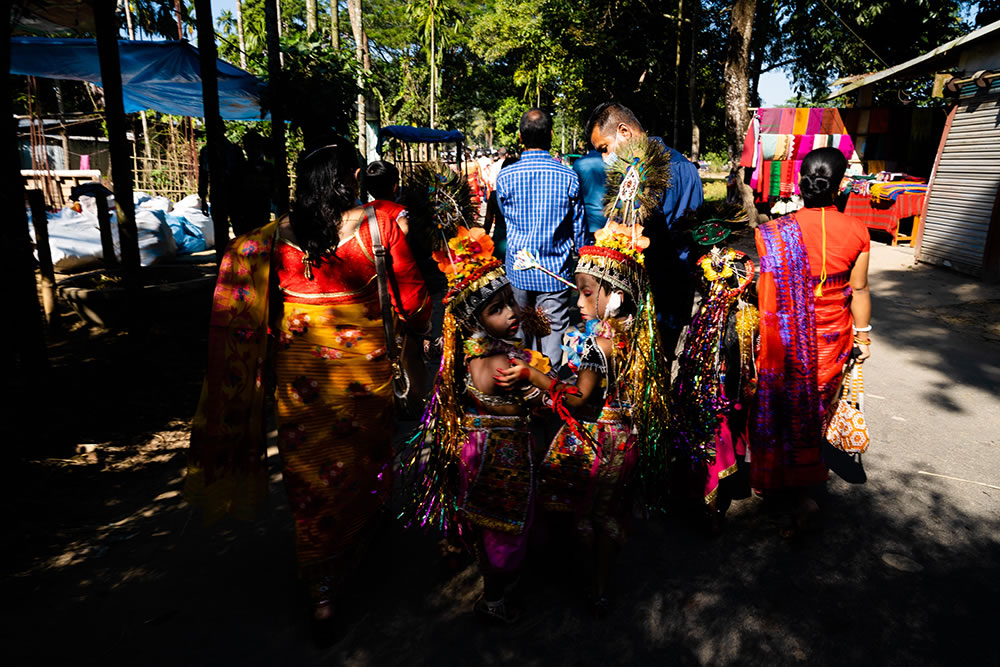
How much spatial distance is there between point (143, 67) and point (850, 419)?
7.47 metres

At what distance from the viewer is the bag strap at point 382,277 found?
8.14 feet

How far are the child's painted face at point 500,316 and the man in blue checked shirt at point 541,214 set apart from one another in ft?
4.76

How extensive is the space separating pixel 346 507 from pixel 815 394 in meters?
2.23

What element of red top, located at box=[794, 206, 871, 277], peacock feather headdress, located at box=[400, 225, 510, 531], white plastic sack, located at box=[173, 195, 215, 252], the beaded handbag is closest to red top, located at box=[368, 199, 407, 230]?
peacock feather headdress, located at box=[400, 225, 510, 531]

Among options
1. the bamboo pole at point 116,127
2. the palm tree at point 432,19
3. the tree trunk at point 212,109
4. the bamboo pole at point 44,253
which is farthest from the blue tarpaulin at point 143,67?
the palm tree at point 432,19

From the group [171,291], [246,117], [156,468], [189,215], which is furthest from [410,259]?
[189,215]

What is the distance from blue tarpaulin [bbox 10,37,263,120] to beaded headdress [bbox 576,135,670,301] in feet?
16.8

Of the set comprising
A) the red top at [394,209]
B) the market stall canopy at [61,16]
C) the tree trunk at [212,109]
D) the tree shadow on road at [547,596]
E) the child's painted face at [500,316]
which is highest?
the market stall canopy at [61,16]

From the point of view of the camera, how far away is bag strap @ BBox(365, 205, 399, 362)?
248 centimetres

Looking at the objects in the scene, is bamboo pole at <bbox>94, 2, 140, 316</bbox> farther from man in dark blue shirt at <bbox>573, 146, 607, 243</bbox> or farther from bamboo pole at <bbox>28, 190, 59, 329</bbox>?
man in dark blue shirt at <bbox>573, 146, 607, 243</bbox>

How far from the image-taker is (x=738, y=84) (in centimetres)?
1311

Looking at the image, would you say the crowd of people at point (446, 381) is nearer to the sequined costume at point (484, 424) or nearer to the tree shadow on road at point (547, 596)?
the sequined costume at point (484, 424)

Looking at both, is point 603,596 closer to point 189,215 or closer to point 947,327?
point 947,327

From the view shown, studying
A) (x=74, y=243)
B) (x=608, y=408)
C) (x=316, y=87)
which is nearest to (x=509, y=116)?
(x=74, y=243)
